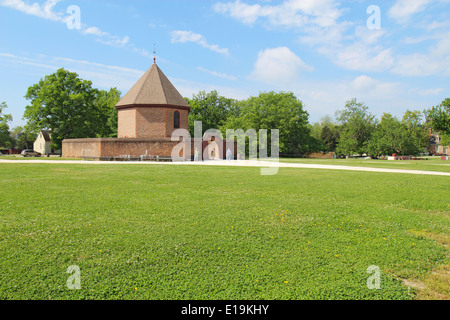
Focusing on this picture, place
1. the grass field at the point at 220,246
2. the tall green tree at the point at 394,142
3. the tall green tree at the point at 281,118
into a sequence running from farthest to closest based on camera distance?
the tall green tree at the point at 394,142 < the tall green tree at the point at 281,118 < the grass field at the point at 220,246

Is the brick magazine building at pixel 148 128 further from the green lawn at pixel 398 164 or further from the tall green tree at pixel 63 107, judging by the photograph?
the green lawn at pixel 398 164

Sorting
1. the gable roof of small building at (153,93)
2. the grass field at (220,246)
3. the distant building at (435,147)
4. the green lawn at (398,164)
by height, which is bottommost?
the grass field at (220,246)

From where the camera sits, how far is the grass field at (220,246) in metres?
4.18

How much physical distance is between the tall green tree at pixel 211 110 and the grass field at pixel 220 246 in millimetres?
66060

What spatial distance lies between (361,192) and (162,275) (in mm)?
9520

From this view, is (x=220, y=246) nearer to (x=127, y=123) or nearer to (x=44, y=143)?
(x=127, y=123)

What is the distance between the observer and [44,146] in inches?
3036

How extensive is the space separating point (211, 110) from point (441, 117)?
4999cm

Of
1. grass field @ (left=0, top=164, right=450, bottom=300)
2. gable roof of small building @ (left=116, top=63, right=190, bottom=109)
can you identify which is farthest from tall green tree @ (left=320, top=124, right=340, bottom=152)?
grass field @ (left=0, top=164, right=450, bottom=300)

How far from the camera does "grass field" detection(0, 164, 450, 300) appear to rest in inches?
164

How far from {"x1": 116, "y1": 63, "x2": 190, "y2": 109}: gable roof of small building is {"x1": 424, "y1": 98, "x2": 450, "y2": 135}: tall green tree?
111 ft

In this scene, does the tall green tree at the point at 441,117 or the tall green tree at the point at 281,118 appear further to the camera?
the tall green tree at the point at 281,118

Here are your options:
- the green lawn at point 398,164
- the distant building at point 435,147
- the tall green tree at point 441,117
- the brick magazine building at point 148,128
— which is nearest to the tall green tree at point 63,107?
the brick magazine building at point 148,128

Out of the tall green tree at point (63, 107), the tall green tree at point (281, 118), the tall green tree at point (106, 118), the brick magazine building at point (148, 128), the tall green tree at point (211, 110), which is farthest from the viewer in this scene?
the tall green tree at point (211, 110)
